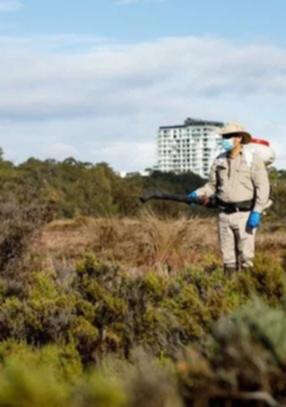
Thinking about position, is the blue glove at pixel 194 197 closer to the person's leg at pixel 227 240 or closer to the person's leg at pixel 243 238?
the person's leg at pixel 227 240

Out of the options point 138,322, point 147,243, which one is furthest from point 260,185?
point 147,243

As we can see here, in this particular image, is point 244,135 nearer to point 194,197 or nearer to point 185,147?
point 194,197

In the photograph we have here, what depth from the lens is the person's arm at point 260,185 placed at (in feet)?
42.7

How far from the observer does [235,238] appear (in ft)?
43.7

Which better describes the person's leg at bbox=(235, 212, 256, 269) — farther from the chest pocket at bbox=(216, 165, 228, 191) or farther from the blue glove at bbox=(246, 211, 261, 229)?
the chest pocket at bbox=(216, 165, 228, 191)

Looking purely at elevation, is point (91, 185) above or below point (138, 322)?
below

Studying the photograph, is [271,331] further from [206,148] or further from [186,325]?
[206,148]

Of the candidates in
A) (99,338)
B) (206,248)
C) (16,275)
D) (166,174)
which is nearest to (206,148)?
(166,174)

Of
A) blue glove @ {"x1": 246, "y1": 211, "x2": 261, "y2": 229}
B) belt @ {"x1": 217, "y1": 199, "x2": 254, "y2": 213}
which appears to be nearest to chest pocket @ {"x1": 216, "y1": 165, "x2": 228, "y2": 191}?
belt @ {"x1": 217, "y1": 199, "x2": 254, "y2": 213}

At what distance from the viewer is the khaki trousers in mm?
13180

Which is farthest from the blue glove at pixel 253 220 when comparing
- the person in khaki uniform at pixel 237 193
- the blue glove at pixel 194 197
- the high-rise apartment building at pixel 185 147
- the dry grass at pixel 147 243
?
the high-rise apartment building at pixel 185 147

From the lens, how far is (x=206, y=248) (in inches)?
866

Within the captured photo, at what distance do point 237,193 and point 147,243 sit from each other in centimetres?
921

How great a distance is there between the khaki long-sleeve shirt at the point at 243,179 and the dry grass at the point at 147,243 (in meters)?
5.37
